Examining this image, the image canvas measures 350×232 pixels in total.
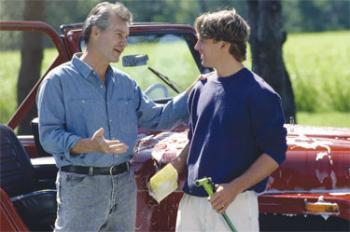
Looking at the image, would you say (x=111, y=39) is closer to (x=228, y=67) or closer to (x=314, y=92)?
(x=228, y=67)

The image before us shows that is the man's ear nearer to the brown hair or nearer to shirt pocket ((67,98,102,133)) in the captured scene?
shirt pocket ((67,98,102,133))

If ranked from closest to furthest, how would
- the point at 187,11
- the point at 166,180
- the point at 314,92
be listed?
the point at 166,180 → the point at 314,92 → the point at 187,11

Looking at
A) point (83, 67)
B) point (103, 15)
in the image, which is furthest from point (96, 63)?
point (103, 15)

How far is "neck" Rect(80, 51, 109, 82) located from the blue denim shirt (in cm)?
3

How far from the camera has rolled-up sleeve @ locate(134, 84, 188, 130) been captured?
455cm

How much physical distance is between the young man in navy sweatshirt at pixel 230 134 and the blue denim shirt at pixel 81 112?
43 cm

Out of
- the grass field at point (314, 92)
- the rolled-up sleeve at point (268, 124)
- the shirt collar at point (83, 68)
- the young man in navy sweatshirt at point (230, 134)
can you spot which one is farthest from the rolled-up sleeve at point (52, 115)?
the grass field at point (314, 92)

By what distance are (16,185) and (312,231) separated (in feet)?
5.50

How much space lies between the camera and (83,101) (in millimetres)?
4262

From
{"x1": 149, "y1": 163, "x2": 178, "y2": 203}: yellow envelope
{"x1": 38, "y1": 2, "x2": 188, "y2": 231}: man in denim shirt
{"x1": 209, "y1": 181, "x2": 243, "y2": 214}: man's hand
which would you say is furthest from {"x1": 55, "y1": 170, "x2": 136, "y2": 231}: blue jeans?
{"x1": 209, "y1": 181, "x2": 243, "y2": 214}: man's hand

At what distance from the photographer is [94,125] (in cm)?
428

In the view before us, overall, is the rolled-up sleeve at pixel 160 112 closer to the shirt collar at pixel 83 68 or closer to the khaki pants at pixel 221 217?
the shirt collar at pixel 83 68

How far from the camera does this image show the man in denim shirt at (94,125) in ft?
13.9

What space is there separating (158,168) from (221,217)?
0.83 metres
